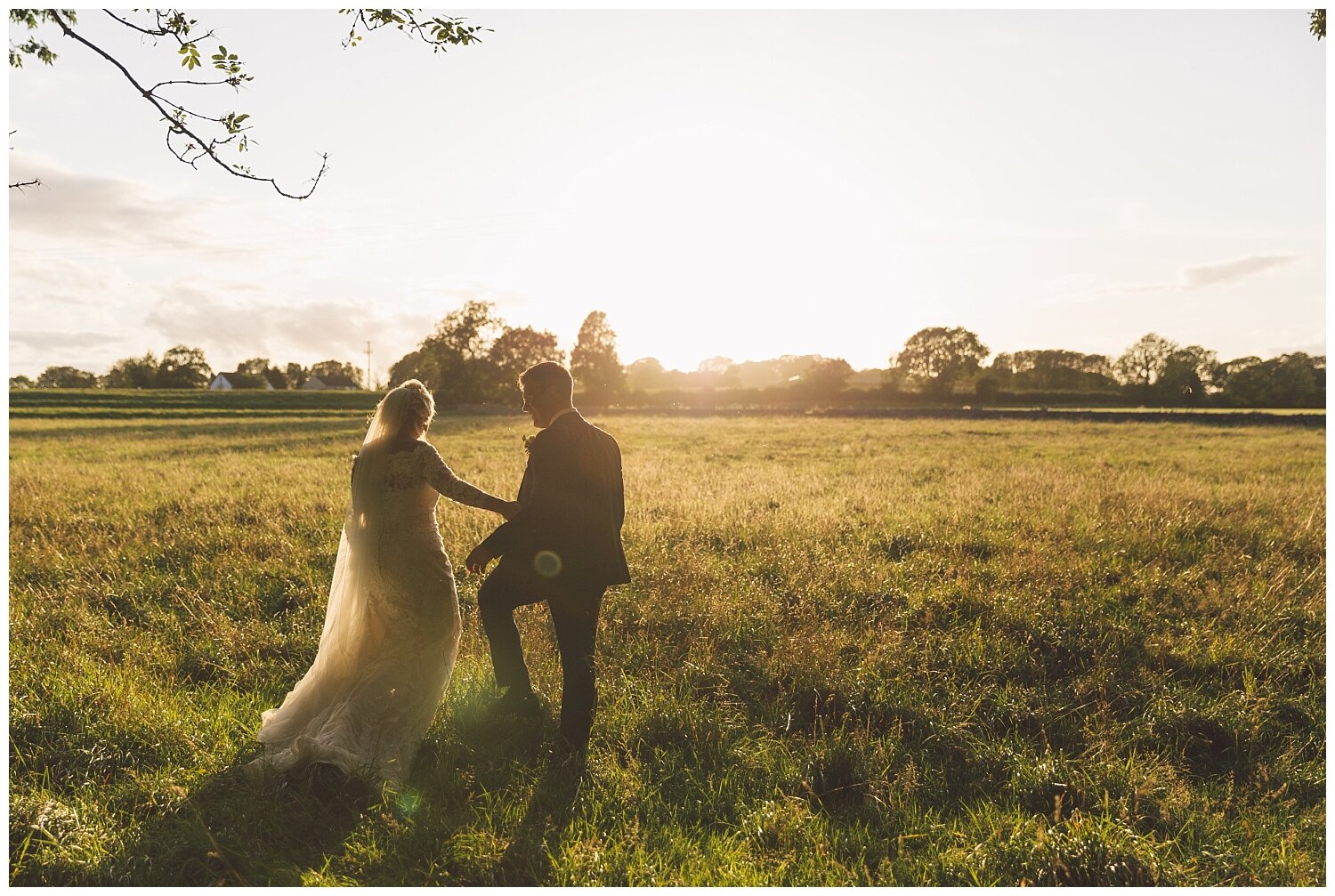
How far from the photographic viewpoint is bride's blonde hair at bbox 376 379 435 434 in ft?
14.0

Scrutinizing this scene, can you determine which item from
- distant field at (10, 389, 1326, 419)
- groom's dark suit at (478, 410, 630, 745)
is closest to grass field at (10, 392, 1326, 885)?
groom's dark suit at (478, 410, 630, 745)

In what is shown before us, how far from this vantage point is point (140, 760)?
413 centimetres

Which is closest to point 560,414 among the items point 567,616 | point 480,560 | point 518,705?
point 480,560

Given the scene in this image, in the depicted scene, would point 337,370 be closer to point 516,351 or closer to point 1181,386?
point 516,351

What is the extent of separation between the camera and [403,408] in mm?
4254

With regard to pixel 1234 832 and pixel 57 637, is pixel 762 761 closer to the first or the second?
pixel 1234 832

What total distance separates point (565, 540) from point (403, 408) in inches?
51.2

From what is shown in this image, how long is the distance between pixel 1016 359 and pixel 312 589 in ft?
410

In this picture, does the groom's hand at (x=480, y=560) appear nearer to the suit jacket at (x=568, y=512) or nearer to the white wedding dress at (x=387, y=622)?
the suit jacket at (x=568, y=512)

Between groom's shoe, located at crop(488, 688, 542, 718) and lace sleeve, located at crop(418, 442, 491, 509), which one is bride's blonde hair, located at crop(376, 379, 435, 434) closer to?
lace sleeve, located at crop(418, 442, 491, 509)

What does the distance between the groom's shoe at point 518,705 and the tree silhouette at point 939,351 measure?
335 feet

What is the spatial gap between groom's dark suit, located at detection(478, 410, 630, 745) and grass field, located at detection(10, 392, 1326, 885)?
23.6 inches

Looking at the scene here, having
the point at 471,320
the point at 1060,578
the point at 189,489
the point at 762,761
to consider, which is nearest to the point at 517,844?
the point at 762,761

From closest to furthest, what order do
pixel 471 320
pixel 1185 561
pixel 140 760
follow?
pixel 140 760
pixel 1185 561
pixel 471 320
